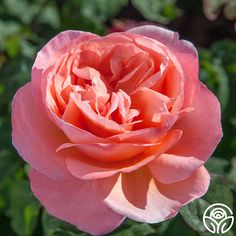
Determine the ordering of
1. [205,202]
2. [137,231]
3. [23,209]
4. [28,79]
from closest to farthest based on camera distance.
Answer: [205,202]
[137,231]
[28,79]
[23,209]

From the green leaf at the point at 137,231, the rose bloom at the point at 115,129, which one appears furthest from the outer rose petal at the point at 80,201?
the green leaf at the point at 137,231

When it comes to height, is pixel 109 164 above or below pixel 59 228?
above

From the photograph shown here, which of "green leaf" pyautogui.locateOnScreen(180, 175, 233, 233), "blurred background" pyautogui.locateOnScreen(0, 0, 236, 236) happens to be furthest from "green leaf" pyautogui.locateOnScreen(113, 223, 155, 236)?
"green leaf" pyautogui.locateOnScreen(180, 175, 233, 233)

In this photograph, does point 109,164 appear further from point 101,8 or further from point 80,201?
point 101,8

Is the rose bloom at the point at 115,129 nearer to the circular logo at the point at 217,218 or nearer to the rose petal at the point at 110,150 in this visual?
the rose petal at the point at 110,150

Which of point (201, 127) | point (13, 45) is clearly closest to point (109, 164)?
point (201, 127)

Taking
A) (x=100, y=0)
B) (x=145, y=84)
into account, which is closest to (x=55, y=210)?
(x=145, y=84)

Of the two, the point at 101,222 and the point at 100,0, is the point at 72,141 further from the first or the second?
the point at 100,0

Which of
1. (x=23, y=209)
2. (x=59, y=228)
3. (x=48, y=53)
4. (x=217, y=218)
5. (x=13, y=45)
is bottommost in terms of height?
(x=23, y=209)
